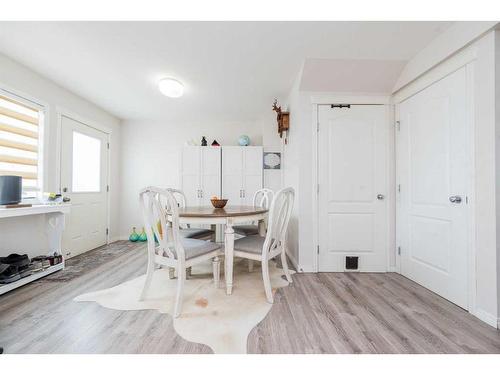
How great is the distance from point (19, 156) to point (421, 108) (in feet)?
14.0

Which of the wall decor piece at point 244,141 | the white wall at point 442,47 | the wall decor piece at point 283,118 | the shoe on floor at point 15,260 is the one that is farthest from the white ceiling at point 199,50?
the shoe on floor at point 15,260

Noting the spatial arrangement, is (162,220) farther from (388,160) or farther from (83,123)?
(83,123)

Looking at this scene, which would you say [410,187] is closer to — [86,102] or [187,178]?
[187,178]

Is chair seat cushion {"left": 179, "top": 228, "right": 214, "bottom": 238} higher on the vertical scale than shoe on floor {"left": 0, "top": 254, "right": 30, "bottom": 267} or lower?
higher

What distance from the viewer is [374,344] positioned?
136 cm

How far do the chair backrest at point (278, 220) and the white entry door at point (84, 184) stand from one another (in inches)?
114

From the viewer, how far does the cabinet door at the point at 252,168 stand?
405cm

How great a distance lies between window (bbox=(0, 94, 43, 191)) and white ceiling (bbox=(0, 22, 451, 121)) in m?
0.50

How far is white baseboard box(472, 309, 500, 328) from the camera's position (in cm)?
155

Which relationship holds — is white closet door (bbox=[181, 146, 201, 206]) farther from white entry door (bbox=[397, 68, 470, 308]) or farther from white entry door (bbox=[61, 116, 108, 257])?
white entry door (bbox=[397, 68, 470, 308])

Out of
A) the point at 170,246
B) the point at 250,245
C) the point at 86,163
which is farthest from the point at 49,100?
the point at 250,245

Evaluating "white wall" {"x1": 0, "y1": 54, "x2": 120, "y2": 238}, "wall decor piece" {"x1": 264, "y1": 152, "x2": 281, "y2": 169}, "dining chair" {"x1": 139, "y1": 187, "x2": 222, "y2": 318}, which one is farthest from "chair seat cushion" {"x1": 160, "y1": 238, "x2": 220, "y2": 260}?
"wall decor piece" {"x1": 264, "y1": 152, "x2": 281, "y2": 169}

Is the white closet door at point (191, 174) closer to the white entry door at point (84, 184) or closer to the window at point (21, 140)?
the white entry door at point (84, 184)
